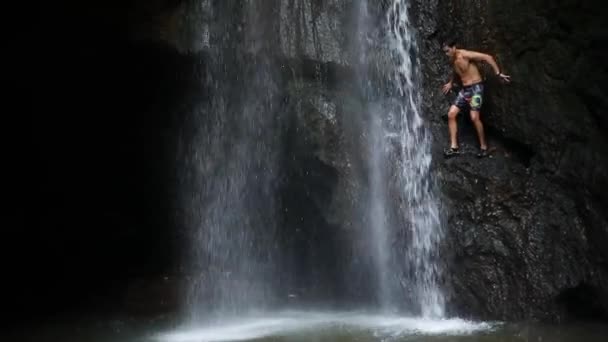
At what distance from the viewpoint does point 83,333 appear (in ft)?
23.1

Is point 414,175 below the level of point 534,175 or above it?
above

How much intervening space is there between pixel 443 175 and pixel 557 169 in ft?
4.67

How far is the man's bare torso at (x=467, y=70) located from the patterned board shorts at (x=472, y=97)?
0.07 metres

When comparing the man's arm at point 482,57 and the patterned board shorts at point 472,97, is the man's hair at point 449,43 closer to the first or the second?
the man's arm at point 482,57

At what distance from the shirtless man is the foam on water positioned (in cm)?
233

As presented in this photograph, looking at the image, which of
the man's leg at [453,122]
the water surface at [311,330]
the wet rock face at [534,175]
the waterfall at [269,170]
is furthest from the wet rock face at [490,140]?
the water surface at [311,330]

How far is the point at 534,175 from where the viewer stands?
725 cm

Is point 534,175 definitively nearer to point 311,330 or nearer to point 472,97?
point 472,97

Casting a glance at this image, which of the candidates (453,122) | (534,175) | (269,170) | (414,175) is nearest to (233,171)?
(269,170)

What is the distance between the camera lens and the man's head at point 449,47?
7.55m

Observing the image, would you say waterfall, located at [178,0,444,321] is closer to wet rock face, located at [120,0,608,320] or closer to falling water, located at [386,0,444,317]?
falling water, located at [386,0,444,317]

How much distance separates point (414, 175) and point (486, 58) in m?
1.85

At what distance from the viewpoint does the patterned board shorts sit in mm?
7461

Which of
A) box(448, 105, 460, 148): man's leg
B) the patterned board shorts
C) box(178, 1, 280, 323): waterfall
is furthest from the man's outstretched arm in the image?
box(178, 1, 280, 323): waterfall
